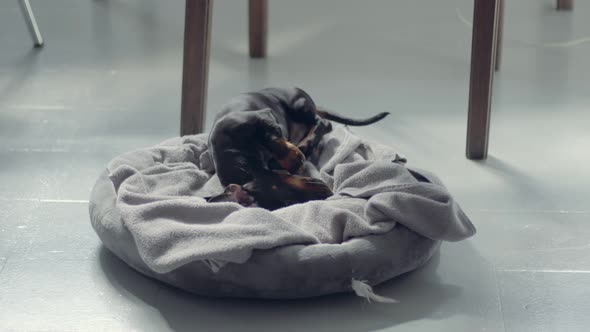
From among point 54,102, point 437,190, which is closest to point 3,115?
point 54,102

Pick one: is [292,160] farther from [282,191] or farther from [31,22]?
[31,22]

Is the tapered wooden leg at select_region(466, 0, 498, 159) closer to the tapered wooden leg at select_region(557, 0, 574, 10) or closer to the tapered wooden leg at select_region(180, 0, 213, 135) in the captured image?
the tapered wooden leg at select_region(180, 0, 213, 135)

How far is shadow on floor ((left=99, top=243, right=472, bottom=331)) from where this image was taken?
5.13 feet

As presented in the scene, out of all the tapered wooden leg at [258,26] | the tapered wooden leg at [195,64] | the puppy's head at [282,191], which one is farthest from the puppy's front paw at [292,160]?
the tapered wooden leg at [258,26]

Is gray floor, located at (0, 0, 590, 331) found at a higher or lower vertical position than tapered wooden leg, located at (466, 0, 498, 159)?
lower

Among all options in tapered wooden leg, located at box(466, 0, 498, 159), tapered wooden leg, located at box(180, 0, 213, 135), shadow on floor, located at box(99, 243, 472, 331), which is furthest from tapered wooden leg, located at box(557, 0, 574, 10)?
shadow on floor, located at box(99, 243, 472, 331)

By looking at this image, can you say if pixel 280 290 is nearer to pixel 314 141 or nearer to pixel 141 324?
pixel 141 324

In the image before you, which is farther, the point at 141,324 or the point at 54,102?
the point at 54,102

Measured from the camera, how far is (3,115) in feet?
8.22

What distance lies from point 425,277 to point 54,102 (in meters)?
1.34

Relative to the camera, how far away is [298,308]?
161 centimetres

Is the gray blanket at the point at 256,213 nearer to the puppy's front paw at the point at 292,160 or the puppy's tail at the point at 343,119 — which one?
the puppy's front paw at the point at 292,160

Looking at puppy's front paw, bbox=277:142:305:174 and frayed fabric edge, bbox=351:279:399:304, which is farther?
puppy's front paw, bbox=277:142:305:174

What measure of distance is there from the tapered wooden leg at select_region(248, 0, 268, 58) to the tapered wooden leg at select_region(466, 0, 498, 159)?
2.83 ft
